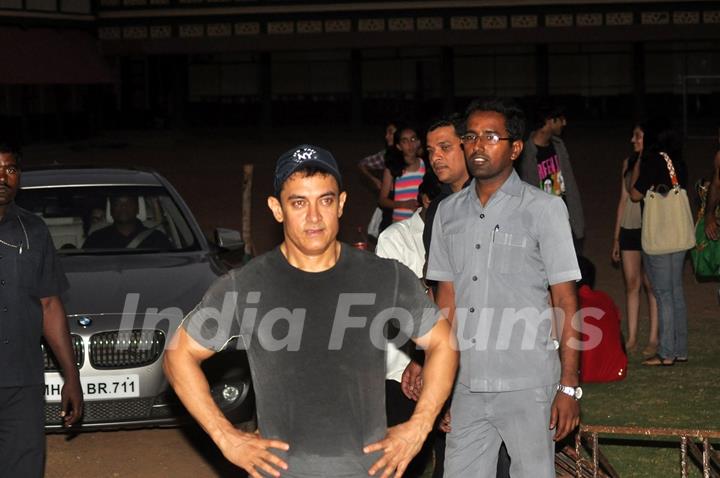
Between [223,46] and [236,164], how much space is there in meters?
12.4

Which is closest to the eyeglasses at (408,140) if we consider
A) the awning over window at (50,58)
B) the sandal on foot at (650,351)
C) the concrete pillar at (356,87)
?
the sandal on foot at (650,351)

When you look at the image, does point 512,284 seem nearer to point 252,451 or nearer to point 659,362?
point 252,451

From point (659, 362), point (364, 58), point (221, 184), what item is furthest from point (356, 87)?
point (659, 362)

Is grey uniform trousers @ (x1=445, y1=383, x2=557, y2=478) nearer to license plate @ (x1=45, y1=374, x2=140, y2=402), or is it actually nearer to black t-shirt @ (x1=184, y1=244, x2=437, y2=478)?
black t-shirt @ (x1=184, y1=244, x2=437, y2=478)

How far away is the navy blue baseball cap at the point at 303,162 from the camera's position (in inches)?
135

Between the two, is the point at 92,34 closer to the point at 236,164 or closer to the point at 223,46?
the point at 223,46

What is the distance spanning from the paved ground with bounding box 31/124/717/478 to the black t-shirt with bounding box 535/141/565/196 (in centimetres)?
213

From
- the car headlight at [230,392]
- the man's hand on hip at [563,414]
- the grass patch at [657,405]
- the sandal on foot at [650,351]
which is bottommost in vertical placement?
the grass patch at [657,405]

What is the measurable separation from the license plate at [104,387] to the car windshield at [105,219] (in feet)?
5.29

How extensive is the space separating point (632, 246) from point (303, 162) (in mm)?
6178

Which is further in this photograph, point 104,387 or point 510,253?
point 104,387

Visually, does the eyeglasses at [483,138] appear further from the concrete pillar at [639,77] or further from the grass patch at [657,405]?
the concrete pillar at [639,77]

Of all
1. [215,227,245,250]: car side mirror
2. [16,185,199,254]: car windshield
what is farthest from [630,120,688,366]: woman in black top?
[16,185,199,254]: car windshield

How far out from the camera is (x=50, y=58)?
4094cm
